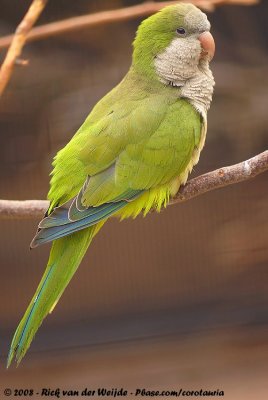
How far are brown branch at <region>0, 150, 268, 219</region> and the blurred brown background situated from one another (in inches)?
28.4

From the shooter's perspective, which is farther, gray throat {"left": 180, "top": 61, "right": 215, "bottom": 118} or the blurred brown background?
the blurred brown background

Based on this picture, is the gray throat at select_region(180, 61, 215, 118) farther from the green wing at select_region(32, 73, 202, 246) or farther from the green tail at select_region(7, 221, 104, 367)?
the green tail at select_region(7, 221, 104, 367)

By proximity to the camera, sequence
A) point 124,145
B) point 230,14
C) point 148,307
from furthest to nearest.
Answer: point 148,307, point 230,14, point 124,145

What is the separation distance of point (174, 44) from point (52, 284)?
483mm

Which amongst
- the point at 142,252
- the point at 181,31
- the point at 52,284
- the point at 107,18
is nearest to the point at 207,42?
the point at 181,31

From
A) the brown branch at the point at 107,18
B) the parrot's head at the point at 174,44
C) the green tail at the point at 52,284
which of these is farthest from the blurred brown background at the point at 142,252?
the green tail at the point at 52,284

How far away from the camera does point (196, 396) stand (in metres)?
2.32

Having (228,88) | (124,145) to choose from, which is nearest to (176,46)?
(124,145)

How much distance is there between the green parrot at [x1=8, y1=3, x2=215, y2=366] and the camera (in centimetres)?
121

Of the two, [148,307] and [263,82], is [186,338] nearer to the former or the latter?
[148,307]

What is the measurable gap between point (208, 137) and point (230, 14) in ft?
1.13

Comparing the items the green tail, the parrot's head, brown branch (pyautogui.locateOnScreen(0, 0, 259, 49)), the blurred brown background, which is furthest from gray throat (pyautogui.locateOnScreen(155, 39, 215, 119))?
the blurred brown background

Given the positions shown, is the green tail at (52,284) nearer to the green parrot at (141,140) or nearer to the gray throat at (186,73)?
the green parrot at (141,140)

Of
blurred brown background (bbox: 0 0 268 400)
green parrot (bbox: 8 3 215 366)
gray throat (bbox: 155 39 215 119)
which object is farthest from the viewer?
blurred brown background (bbox: 0 0 268 400)
